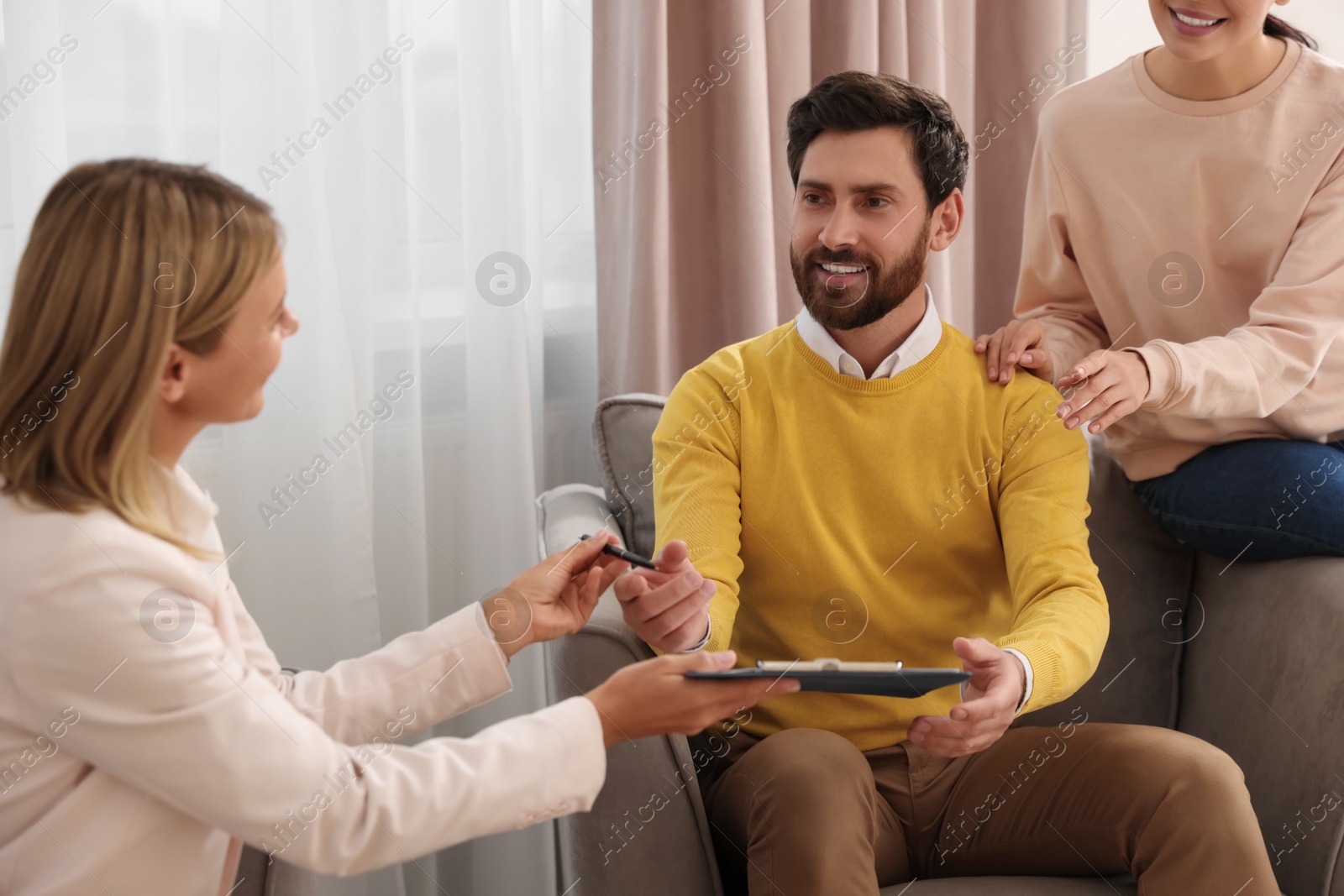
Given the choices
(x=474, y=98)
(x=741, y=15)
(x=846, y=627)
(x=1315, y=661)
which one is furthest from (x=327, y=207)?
(x=1315, y=661)

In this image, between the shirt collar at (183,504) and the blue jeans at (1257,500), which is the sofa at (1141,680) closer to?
the blue jeans at (1257,500)

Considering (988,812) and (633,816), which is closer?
(633,816)

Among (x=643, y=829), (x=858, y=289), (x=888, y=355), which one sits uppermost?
(x=858, y=289)

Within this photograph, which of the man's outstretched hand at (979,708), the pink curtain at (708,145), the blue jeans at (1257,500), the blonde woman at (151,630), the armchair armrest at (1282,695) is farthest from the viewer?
the pink curtain at (708,145)

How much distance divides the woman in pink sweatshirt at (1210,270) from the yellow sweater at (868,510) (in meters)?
0.11

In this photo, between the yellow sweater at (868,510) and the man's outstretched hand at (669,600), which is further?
the yellow sweater at (868,510)

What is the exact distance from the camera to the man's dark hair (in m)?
1.58

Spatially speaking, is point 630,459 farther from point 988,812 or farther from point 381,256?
point 988,812

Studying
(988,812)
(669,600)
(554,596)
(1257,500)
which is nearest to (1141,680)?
(1257,500)

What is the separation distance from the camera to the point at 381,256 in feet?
6.06

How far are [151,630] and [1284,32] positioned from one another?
184 cm

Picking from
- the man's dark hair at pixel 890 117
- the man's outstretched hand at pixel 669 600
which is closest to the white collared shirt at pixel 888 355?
the man's dark hair at pixel 890 117

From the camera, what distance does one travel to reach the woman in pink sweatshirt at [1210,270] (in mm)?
1580

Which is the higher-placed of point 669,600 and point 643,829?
point 669,600
